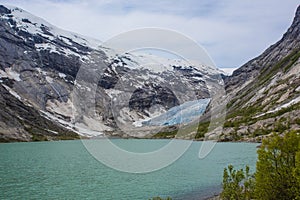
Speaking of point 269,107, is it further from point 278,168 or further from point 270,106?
point 278,168

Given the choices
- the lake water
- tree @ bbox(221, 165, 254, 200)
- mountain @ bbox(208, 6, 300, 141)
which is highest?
mountain @ bbox(208, 6, 300, 141)

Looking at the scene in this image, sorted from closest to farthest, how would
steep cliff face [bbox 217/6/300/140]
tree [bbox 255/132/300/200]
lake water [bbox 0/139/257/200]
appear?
tree [bbox 255/132/300/200]
lake water [bbox 0/139/257/200]
steep cliff face [bbox 217/6/300/140]

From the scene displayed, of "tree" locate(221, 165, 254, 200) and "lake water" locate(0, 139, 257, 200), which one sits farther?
"lake water" locate(0, 139, 257, 200)

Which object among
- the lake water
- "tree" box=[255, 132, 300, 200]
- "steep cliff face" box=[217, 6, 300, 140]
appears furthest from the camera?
"steep cliff face" box=[217, 6, 300, 140]

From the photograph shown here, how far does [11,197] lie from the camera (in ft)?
125

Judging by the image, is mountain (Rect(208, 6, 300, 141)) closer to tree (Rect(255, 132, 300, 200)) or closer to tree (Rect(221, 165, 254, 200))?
tree (Rect(221, 165, 254, 200))

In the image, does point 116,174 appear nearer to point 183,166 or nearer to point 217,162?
point 183,166

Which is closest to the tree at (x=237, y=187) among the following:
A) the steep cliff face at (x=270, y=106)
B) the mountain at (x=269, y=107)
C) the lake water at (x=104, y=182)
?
the lake water at (x=104, y=182)

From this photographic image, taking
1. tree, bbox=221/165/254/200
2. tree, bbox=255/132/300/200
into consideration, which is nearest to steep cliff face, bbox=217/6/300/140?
tree, bbox=221/165/254/200

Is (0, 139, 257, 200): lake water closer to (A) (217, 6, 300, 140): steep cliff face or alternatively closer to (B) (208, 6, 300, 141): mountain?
(B) (208, 6, 300, 141): mountain

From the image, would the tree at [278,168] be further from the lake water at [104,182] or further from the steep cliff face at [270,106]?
the steep cliff face at [270,106]

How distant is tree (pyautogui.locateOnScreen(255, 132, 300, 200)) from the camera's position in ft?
58.3

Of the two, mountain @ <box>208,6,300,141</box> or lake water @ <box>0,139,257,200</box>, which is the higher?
mountain @ <box>208,6,300,141</box>

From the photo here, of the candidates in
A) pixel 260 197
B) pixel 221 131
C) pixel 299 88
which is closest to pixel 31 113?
pixel 221 131
